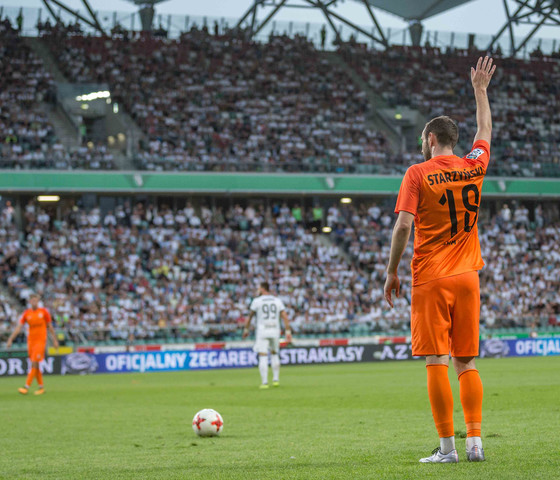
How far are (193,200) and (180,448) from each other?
114ft

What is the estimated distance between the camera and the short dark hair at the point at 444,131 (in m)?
7.18

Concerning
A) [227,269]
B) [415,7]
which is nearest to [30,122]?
[227,269]

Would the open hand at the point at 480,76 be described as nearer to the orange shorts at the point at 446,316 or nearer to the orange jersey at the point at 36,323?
the orange shorts at the point at 446,316

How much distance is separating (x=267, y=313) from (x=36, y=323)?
521cm

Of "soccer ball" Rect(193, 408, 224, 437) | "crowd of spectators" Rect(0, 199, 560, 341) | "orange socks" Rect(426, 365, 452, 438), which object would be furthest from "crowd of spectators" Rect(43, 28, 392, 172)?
"orange socks" Rect(426, 365, 452, 438)

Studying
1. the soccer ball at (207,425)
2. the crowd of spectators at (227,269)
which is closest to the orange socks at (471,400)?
the soccer ball at (207,425)

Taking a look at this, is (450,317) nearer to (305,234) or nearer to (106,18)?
(305,234)

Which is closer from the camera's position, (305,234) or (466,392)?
A: (466,392)

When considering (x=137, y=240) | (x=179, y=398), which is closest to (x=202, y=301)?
(x=137, y=240)

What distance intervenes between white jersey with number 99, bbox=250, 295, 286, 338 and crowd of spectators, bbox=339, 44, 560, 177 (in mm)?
28237

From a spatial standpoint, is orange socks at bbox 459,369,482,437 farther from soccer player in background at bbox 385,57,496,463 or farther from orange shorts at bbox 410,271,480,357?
orange shorts at bbox 410,271,480,357

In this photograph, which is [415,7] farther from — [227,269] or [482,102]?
[482,102]

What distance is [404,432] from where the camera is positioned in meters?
10.2

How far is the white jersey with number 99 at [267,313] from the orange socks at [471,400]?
14318mm
